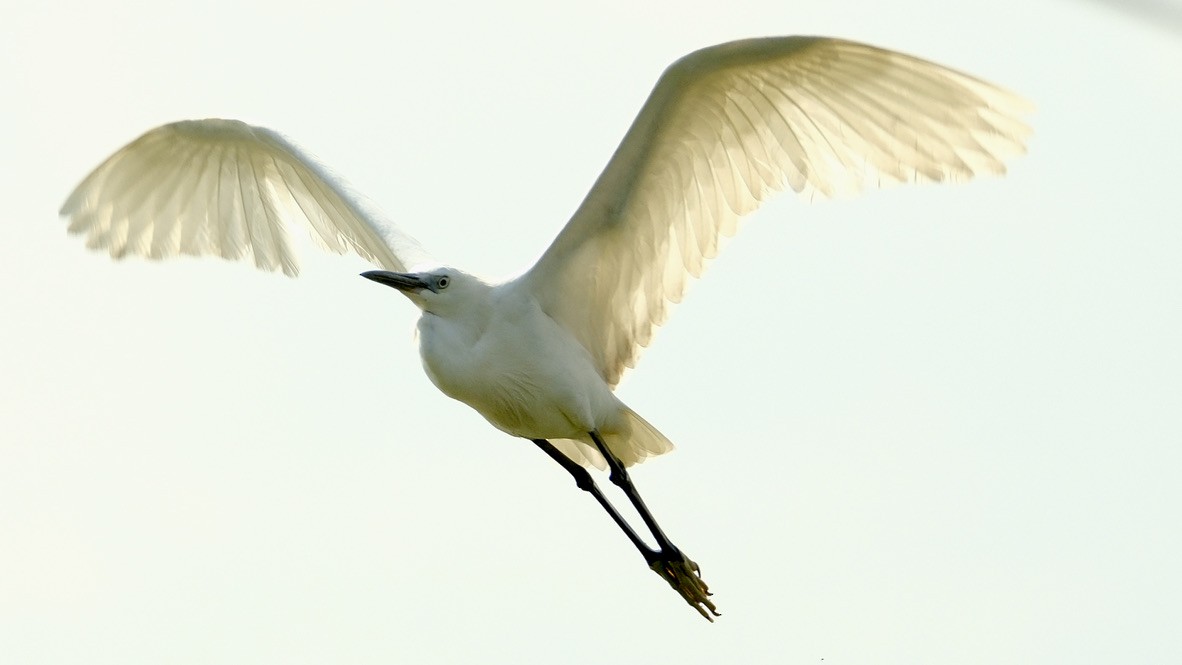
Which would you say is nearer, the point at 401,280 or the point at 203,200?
the point at 401,280

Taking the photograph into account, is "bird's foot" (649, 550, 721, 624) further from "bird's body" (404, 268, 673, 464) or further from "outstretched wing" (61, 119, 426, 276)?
"outstretched wing" (61, 119, 426, 276)

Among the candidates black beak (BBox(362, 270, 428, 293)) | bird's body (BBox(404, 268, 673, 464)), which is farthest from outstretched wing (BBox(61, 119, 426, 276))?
bird's body (BBox(404, 268, 673, 464))

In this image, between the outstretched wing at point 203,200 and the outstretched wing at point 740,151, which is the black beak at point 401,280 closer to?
the outstretched wing at point 740,151

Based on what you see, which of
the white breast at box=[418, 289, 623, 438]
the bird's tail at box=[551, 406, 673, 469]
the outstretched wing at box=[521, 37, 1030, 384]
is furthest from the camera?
the bird's tail at box=[551, 406, 673, 469]

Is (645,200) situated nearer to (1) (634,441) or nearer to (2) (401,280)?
(2) (401,280)

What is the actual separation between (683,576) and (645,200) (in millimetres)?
1982

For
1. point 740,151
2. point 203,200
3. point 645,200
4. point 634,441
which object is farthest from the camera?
point 203,200

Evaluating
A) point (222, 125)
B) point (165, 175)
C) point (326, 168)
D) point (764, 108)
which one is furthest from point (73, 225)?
point (764, 108)

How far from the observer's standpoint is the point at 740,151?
6.47 metres

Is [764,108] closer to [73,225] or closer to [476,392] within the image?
[476,392]

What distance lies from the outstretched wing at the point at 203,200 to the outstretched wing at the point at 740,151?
5.36ft

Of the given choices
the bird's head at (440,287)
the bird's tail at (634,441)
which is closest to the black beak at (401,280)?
the bird's head at (440,287)

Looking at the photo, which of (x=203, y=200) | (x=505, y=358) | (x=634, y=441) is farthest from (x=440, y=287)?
(x=203, y=200)

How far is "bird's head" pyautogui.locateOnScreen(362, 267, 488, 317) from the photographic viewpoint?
6566mm
